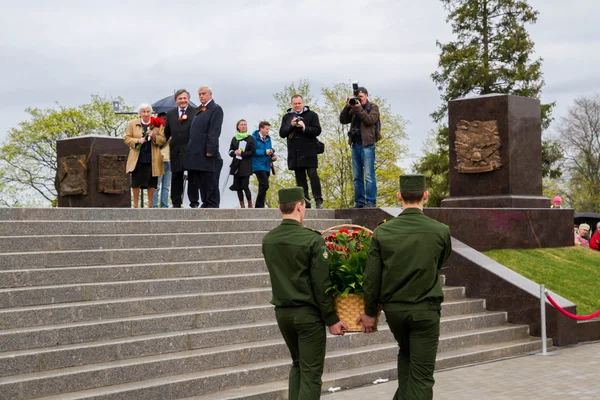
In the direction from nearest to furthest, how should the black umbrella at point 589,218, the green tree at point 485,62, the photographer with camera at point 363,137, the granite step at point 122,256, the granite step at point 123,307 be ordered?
the granite step at point 123,307 < the granite step at point 122,256 < the photographer with camera at point 363,137 < the black umbrella at point 589,218 < the green tree at point 485,62

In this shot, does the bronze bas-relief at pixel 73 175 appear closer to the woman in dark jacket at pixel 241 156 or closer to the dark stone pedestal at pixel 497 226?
the woman in dark jacket at pixel 241 156

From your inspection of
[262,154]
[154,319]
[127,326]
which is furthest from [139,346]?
[262,154]

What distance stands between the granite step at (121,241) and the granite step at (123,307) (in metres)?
1.42

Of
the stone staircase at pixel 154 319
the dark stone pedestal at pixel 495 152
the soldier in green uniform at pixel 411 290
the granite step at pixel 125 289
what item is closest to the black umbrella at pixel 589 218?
the dark stone pedestal at pixel 495 152

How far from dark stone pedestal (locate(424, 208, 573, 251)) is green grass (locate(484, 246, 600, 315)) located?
0.60 feet

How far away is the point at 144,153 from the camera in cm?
1511

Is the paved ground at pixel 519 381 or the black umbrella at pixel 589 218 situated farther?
the black umbrella at pixel 589 218

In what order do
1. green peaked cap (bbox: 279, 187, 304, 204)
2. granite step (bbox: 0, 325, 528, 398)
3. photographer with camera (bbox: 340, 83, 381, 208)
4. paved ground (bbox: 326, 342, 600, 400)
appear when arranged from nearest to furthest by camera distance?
green peaked cap (bbox: 279, 187, 304, 204), granite step (bbox: 0, 325, 528, 398), paved ground (bbox: 326, 342, 600, 400), photographer with camera (bbox: 340, 83, 381, 208)

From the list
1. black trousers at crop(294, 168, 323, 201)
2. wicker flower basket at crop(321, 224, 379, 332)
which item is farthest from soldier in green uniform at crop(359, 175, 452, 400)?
black trousers at crop(294, 168, 323, 201)

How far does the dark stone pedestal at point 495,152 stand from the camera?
14.5 meters

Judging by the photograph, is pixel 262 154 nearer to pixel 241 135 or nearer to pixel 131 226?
pixel 241 135

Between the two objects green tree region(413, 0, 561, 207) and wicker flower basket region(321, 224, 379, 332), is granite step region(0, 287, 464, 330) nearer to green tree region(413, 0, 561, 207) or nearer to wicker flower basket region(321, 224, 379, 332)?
wicker flower basket region(321, 224, 379, 332)

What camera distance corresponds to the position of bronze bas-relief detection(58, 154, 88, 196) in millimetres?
17094

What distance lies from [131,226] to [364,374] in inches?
161
